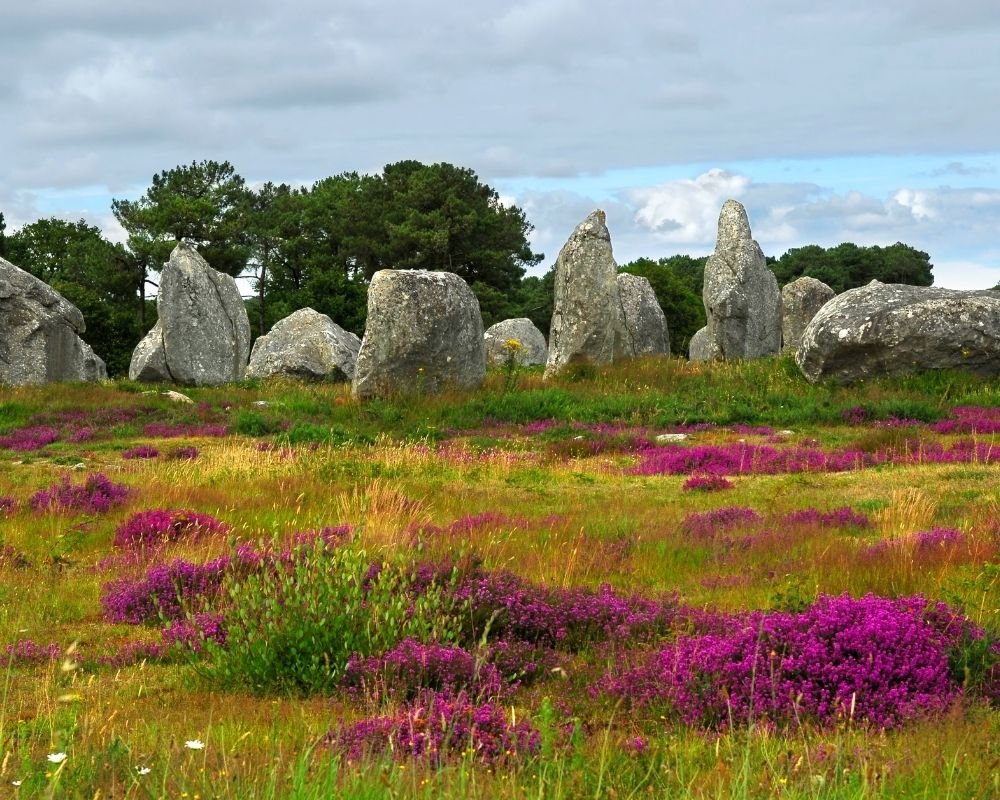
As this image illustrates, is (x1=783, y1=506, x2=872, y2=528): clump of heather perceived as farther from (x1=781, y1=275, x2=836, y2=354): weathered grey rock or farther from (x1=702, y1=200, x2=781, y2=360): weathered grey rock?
Answer: (x1=781, y1=275, x2=836, y2=354): weathered grey rock

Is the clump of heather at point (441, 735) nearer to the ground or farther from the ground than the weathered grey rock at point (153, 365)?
nearer to the ground

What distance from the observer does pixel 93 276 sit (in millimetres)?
60719

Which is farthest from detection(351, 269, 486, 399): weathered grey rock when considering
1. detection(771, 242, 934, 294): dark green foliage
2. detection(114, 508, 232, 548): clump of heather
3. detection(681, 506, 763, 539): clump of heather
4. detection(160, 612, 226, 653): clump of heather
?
detection(771, 242, 934, 294): dark green foliage

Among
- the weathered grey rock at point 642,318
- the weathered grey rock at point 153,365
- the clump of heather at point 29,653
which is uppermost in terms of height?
the weathered grey rock at point 642,318

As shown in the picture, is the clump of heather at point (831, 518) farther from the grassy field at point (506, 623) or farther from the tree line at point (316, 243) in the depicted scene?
the tree line at point (316, 243)

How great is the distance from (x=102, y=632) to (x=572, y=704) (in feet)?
12.1

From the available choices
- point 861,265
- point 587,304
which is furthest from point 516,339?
point 861,265

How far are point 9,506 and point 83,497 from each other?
76 centimetres

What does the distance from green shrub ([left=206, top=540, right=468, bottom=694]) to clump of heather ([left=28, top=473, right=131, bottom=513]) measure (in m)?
5.71

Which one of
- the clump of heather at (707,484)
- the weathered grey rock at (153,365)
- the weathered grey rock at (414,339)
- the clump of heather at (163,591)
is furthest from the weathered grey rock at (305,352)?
the clump of heather at (163,591)

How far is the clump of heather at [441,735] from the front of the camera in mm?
4832

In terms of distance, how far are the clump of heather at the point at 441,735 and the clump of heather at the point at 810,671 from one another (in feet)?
3.36

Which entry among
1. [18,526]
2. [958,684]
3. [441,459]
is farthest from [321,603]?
[441,459]

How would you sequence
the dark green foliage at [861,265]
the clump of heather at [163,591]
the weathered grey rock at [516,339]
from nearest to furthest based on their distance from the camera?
the clump of heather at [163,591]
the weathered grey rock at [516,339]
the dark green foliage at [861,265]
